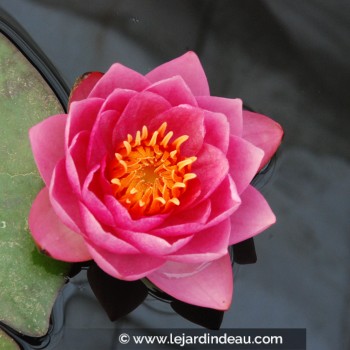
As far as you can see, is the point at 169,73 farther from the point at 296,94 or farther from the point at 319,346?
the point at 319,346

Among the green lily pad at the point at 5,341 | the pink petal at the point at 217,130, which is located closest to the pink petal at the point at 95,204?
the pink petal at the point at 217,130

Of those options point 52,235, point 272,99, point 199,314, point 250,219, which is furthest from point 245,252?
point 52,235

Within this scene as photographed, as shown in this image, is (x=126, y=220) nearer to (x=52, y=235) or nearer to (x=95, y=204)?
(x=95, y=204)

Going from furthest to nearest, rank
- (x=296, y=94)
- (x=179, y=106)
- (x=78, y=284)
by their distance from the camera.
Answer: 1. (x=296, y=94)
2. (x=78, y=284)
3. (x=179, y=106)

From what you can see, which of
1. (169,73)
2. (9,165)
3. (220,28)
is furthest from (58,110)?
(220,28)

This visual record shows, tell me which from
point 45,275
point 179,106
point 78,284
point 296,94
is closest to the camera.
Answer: point 179,106

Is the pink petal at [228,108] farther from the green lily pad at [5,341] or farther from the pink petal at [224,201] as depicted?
the green lily pad at [5,341]
